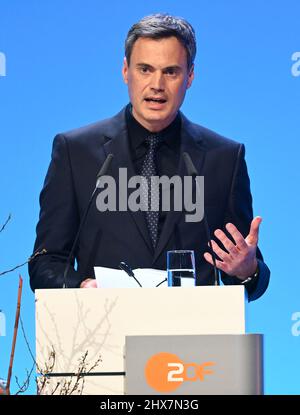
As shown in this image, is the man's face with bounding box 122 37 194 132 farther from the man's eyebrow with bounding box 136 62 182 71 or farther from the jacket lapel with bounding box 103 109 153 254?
the jacket lapel with bounding box 103 109 153 254

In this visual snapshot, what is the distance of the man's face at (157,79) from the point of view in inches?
133

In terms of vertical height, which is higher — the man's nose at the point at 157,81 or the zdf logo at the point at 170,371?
the man's nose at the point at 157,81

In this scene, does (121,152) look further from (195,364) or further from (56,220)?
(195,364)

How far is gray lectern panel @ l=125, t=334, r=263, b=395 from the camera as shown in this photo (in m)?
2.08

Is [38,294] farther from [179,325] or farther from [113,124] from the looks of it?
[113,124]

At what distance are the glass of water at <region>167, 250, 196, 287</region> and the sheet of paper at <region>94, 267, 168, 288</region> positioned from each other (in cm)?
8

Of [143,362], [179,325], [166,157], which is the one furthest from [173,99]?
[143,362]

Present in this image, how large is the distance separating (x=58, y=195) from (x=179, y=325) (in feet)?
3.83

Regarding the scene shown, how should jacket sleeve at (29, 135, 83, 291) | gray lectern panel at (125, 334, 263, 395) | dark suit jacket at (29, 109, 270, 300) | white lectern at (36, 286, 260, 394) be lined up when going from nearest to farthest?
gray lectern panel at (125, 334, 263, 395), white lectern at (36, 286, 260, 394), jacket sleeve at (29, 135, 83, 291), dark suit jacket at (29, 109, 270, 300)

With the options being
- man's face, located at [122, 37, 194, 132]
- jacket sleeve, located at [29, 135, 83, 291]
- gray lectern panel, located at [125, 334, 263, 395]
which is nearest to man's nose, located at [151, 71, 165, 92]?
man's face, located at [122, 37, 194, 132]

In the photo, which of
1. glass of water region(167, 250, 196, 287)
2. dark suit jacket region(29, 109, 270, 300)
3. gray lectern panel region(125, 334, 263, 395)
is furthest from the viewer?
dark suit jacket region(29, 109, 270, 300)

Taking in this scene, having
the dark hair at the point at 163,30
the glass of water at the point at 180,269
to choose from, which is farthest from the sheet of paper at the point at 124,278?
the dark hair at the point at 163,30

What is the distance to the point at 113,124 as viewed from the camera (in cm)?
357

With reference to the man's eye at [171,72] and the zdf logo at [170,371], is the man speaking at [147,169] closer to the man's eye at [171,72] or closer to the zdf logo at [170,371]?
the man's eye at [171,72]
